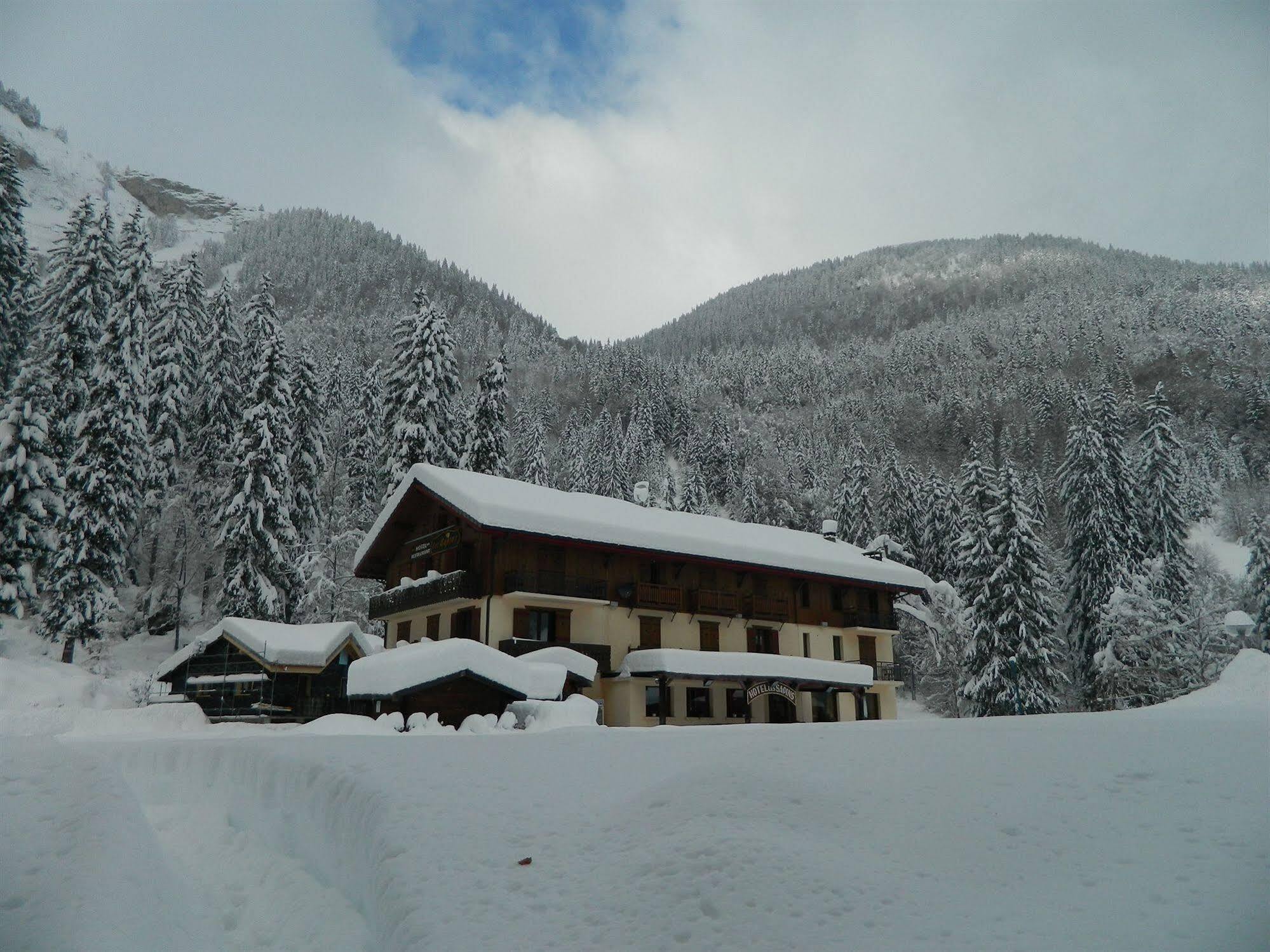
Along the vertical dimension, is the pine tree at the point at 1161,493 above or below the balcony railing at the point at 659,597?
above

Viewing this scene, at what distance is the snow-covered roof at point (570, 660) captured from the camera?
2866cm

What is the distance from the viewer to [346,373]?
80.9 m

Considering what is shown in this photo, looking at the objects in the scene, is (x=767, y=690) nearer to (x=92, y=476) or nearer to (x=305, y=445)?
(x=305, y=445)

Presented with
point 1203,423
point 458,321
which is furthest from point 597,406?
point 1203,423

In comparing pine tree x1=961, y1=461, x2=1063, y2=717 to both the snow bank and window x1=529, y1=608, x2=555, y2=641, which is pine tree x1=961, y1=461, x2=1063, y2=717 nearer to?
window x1=529, y1=608, x2=555, y2=641

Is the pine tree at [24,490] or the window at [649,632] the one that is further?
the window at [649,632]

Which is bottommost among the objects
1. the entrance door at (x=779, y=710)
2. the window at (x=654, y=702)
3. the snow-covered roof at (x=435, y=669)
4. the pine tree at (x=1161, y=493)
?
the entrance door at (x=779, y=710)

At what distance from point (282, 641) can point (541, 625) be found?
9.94 m

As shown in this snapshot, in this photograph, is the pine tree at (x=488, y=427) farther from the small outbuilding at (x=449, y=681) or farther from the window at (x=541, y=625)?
the small outbuilding at (x=449, y=681)

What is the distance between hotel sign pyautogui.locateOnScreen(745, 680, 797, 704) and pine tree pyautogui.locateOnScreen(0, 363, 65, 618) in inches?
1169

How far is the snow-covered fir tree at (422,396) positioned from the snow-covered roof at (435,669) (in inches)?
834

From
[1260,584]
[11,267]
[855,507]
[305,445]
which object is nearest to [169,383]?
[305,445]

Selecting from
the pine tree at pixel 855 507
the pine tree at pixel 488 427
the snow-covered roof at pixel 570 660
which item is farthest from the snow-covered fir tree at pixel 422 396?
the pine tree at pixel 855 507

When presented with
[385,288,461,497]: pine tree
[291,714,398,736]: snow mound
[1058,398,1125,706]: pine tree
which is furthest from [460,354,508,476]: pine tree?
[1058,398,1125,706]: pine tree
